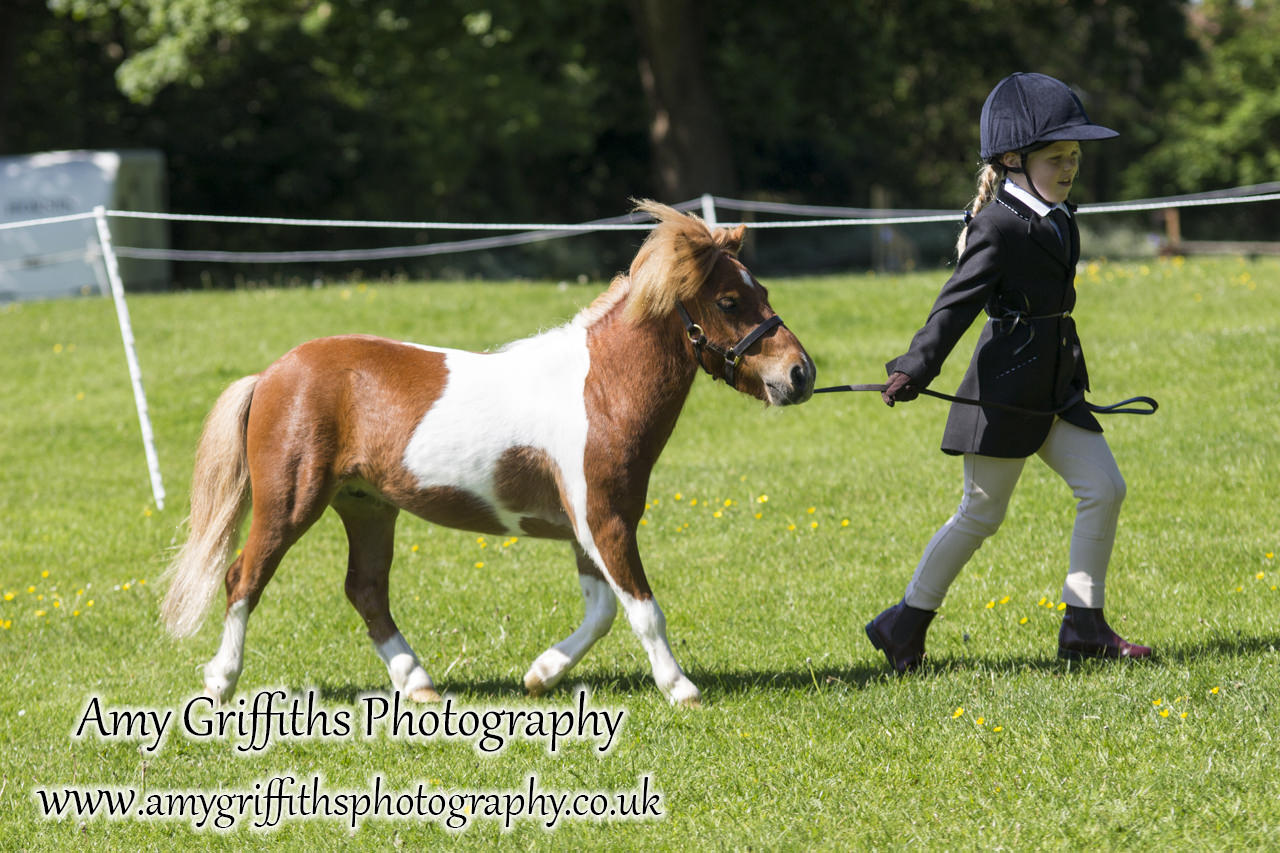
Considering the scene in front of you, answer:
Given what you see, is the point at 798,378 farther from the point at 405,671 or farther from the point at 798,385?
the point at 405,671

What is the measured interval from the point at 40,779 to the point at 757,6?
22.5 meters

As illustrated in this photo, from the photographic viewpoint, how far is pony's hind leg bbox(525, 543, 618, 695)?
546 centimetres

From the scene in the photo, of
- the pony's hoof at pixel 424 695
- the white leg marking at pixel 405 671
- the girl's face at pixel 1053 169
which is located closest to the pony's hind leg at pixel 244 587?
the white leg marking at pixel 405 671

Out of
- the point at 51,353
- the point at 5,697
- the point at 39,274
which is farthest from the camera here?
the point at 39,274

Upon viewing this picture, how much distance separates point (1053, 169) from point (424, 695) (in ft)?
11.2

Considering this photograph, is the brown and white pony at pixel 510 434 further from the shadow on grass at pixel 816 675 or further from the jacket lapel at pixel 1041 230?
the jacket lapel at pixel 1041 230

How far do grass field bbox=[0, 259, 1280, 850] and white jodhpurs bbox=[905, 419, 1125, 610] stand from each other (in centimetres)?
39

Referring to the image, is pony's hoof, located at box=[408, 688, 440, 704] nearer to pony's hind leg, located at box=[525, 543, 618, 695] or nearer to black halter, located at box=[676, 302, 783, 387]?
pony's hind leg, located at box=[525, 543, 618, 695]

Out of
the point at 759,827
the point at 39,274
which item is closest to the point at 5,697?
the point at 759,827

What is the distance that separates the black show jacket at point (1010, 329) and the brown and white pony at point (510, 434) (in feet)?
2.17

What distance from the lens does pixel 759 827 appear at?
416cm

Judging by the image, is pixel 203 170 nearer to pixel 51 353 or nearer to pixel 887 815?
pixel 51 353

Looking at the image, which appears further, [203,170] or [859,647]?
[203,170]

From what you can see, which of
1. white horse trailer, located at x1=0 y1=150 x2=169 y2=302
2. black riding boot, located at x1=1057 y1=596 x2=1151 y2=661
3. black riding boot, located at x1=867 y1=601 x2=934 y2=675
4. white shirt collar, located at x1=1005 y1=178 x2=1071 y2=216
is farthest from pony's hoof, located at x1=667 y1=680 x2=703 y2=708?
white horse trailer, located at x1=0 y1=150 x2=169 y2=302
